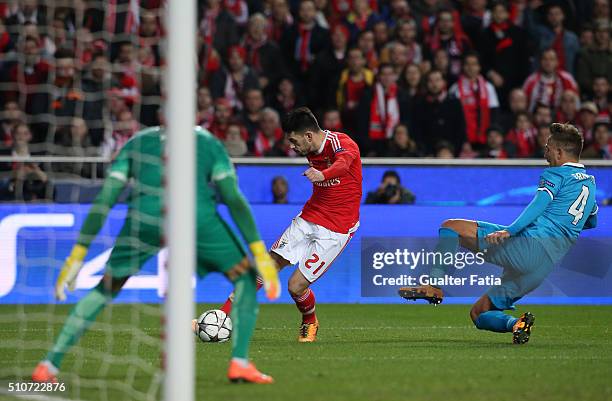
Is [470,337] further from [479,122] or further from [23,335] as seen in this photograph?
[479,122]

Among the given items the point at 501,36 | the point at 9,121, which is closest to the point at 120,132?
the point at 9,121

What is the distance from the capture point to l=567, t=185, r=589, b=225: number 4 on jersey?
984 centimetres

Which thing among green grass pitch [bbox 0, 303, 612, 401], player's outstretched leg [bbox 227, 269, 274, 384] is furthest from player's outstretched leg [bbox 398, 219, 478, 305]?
player's outstretched leg [bbox 227, 269, 274, 384]

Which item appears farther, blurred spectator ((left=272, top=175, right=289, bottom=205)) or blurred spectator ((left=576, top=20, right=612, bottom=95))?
blurred spectator ((left=576, top=20, right=612, bottom=95))

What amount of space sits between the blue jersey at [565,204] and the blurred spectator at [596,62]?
7527mm

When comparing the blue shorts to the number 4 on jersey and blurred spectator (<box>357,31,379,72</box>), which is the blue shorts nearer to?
the number 4 on jersey

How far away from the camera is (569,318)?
1249cm

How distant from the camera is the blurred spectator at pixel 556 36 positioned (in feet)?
56.9

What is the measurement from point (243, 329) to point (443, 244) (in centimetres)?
403

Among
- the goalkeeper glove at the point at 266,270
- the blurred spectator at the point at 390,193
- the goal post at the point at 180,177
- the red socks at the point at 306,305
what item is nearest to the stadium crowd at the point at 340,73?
the blurred spectator at the point at 390,193

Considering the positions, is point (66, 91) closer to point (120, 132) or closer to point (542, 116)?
point (120, 132)

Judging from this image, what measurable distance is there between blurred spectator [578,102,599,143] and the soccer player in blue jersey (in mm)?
6164

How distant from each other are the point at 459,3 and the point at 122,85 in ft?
20.9

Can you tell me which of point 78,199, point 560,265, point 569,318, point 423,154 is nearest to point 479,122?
point 423,154
